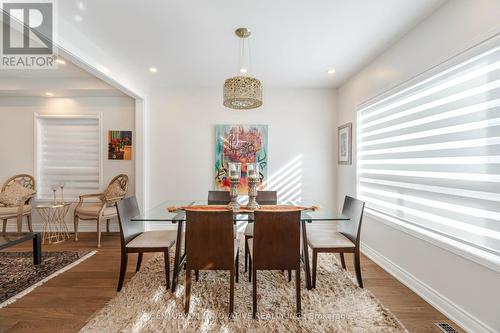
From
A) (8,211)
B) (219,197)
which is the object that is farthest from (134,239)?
(8,211)

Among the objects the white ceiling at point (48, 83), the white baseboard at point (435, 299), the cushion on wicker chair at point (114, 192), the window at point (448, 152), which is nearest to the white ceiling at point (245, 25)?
A: the window at point (448, 152)

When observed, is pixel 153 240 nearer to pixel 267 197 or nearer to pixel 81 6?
pixel 267 197

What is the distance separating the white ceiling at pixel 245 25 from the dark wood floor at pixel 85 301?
8.27ft

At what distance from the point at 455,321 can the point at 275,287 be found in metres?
1.44

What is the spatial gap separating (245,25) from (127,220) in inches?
90.3

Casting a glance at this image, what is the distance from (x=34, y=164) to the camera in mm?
4082

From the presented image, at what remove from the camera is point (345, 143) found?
372 cm

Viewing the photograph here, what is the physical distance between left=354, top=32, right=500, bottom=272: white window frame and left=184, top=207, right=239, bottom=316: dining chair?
179 cm

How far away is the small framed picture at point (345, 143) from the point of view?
3586 mm

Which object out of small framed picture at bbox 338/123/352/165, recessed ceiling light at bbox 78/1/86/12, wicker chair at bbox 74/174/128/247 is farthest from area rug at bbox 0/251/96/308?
small framed picture at bbox 338/123/352/165

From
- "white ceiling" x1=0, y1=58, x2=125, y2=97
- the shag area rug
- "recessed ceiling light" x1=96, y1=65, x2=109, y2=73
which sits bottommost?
the shag area rug

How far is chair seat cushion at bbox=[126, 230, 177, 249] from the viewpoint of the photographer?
2.20 meters

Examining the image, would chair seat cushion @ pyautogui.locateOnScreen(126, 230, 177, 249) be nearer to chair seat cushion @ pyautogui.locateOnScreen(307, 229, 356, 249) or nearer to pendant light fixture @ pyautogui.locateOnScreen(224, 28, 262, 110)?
chair seat cushion @ pyautogui.locateOnScreen(307, 229, 356, 249)

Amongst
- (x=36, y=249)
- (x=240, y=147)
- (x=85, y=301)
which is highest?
(x=240, y=147)
